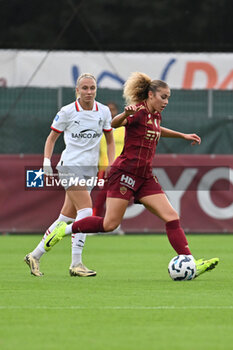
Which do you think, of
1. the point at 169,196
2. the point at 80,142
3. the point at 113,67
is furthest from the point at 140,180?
the point at 113,67

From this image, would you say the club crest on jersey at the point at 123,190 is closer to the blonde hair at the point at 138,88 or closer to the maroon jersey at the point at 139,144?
the maroon jersey at the point at 139,144

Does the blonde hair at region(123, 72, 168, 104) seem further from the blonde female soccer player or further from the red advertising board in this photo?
the red advertising board

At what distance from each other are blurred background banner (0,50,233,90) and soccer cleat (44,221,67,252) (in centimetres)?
1094

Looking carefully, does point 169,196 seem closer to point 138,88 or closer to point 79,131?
point 79,131

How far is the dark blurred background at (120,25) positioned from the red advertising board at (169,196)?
15.4 ft

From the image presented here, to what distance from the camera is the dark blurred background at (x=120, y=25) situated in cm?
2147

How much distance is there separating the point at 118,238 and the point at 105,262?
4.89 metres

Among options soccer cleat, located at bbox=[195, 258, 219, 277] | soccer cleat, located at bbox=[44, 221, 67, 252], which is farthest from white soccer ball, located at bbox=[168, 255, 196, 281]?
soccer cleat, located at bbox=[44, 221, 67, 252]

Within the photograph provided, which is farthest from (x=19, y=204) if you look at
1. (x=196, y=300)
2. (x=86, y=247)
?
(x=196, y=300)

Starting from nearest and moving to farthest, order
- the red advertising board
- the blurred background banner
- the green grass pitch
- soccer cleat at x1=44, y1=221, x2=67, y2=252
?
the green grass pitch, soccer cleat at x1=44, y1=221, x2=67, y2=252, the red advertising board, the blurred background banner

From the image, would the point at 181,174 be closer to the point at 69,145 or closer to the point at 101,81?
the point at 101,81

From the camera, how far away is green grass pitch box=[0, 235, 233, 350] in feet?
20.6

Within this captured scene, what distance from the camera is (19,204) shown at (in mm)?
17609

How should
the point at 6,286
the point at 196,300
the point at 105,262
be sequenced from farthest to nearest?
the point at 105,262 → the point at 6,286 → the point at 196,300
